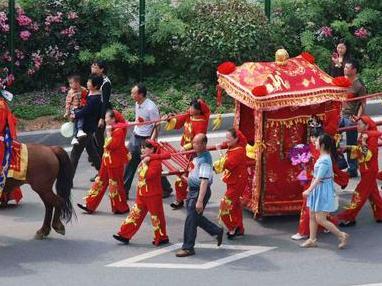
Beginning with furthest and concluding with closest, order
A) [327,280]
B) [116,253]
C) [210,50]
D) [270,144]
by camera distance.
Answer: [210,50] → [270,144] → [116,253] → [327,280]

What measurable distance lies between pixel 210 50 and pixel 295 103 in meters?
5.97

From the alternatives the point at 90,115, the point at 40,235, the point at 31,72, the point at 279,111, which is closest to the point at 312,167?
the point at 279,111

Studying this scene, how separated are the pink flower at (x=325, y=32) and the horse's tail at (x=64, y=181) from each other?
8.37 meters

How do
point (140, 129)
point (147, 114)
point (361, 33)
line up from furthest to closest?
point (361, 33) → point (140, 129) → point (147, 114)

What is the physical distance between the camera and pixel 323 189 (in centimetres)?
1102

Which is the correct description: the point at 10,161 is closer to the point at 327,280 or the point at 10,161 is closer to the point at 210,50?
the point at 327,280

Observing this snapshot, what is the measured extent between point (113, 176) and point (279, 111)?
7.10 ft

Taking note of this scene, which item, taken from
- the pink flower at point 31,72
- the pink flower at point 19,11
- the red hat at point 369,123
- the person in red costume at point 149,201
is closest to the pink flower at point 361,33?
the pink flower at point 31,72

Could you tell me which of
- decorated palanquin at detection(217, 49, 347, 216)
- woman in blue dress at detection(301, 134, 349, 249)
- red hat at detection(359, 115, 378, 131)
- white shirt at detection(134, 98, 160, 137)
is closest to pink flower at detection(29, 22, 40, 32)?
white shirt at detection(134, 98, 160, 137)

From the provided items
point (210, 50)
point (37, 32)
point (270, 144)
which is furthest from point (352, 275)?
point (37, 32)

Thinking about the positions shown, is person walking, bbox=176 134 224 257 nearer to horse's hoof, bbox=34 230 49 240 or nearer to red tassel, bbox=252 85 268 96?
red tassel, bbox=252 85 268 96

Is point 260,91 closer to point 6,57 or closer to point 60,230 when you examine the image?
point 60,230

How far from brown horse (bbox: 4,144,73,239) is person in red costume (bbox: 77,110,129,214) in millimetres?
779

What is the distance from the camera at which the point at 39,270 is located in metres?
10.5
